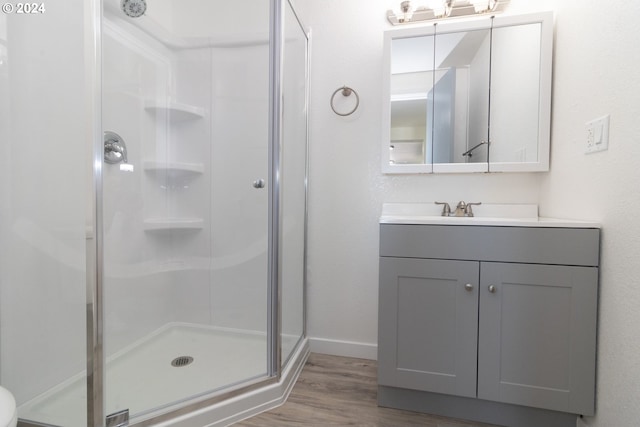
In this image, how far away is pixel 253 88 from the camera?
169 cm

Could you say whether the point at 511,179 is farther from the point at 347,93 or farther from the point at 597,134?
the point at 347,93

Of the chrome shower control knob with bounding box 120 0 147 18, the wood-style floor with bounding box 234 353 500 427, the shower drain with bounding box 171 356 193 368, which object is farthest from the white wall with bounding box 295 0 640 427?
the chrome shower control knob with bounding box 120 0 147 18

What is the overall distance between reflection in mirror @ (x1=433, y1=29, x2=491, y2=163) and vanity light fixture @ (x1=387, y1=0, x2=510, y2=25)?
13cm

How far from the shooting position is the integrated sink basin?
121 cm

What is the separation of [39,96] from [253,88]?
0.93m

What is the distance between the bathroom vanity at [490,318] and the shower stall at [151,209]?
1.84ft

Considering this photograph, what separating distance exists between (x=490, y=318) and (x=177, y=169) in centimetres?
182

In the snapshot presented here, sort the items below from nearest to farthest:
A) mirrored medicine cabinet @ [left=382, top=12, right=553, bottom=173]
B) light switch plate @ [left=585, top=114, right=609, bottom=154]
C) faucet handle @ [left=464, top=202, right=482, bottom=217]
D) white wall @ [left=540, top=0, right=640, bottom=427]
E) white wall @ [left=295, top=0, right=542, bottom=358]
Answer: white wall @ [left=540, top=0, right=640, bottom=427]
light switch plate @ [left=585, top=114, right=609, bottom=154]
mirrored medicine cabinet @ [left=382, top=12, right=553, bottom=173]
faucet handle @ [left=464, top=202, right=482, bottom=217]
white wall @ [left=295, top=0, right=542, bottom=358]

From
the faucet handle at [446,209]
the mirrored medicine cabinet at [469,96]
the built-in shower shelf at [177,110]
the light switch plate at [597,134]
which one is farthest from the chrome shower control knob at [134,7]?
the light switch plate at [597,134]

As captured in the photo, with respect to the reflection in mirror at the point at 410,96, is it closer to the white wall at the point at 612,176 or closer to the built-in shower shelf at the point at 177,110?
the white wall at the point at 612,176

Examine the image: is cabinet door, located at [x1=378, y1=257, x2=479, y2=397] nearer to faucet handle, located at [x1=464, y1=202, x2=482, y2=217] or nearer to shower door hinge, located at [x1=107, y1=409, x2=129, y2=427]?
faucet handle, located at [x1=464, y1=202, x2=482, y2=217]

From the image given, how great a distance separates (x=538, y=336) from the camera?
113cm

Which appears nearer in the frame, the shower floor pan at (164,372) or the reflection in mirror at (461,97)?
the shower floor pan at (164,372)

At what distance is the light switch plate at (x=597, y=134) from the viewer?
3.41ft
